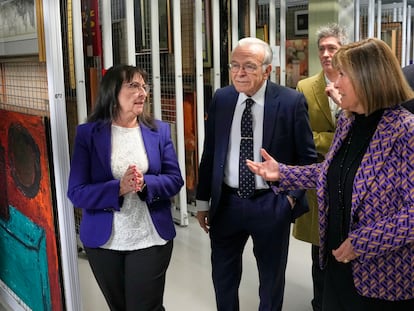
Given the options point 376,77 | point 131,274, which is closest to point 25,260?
point 131,274

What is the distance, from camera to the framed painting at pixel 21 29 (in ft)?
6.88

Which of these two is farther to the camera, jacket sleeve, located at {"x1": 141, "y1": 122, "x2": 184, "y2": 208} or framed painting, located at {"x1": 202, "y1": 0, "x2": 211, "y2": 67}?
framed painting, located at {"x1": 202, "y1": 0, "x2": 211, "y2": 67}

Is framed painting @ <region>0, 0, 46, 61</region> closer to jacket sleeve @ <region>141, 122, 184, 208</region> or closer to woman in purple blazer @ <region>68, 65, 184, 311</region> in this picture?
woman in purple blazer @ <region>68, 65, 184, 311</region>

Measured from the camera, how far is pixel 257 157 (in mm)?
2234

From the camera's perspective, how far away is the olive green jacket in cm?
265

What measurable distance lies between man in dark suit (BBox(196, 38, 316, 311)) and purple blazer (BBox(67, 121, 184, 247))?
0.31 m

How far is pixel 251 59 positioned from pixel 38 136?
3.46ft

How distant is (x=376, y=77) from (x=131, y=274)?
1276mm

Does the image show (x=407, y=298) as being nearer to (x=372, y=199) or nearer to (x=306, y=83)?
(x=372, y=199)

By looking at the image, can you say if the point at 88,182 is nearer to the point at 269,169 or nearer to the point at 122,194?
the point at 122,194

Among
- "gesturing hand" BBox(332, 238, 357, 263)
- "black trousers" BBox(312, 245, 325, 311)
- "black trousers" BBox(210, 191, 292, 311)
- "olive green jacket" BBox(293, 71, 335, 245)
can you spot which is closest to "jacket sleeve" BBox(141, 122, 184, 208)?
"black trousers" BBox(210, 191, 292, 311)

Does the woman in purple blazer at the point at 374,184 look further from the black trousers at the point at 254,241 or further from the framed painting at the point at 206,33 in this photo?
the framed painting at the point at 206,33

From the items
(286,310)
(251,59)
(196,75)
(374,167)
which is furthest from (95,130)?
(196,75)

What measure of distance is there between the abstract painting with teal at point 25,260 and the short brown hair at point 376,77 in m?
1.64
